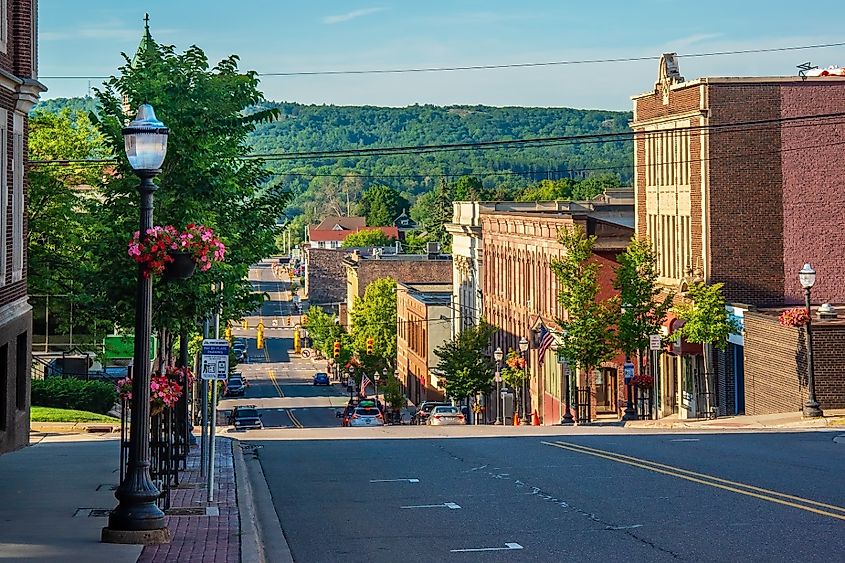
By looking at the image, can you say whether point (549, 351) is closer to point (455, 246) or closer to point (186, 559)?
point (455, 246)

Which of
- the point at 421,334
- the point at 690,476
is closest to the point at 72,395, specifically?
the point at 690,476

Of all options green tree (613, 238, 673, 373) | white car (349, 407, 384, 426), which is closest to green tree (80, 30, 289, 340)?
green tree (613, 238, 673, 373)

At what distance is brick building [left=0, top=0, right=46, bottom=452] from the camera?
84.2ft

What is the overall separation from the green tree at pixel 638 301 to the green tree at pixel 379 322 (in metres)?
51.5

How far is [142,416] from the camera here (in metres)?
13.9

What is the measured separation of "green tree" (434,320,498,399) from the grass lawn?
29.9 meters

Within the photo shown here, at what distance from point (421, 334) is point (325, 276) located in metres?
77.2

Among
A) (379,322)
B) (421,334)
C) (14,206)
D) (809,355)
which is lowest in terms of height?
(809,355)

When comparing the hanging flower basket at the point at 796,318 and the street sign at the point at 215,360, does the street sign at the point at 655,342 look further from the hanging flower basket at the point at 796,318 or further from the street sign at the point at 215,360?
the street sign at the point at 215,360

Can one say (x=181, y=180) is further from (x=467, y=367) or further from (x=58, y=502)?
(x=467, y=367)

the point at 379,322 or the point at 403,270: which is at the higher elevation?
the point at 403,270

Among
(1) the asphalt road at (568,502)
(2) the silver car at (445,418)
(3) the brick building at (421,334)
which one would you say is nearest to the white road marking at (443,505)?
(1) the asphalt road at (568,502)

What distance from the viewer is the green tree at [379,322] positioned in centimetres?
10100

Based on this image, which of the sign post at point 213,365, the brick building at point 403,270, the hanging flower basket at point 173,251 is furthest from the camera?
the brick building at point 403,270
